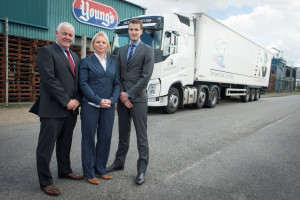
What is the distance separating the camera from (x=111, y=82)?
3307 millimetres

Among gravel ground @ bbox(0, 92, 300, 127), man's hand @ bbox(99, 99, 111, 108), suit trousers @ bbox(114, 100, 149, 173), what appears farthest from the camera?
gravel ground @ bbox(0, 92, 300, 127)

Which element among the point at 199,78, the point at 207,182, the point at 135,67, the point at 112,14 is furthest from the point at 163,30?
the point at 112,14

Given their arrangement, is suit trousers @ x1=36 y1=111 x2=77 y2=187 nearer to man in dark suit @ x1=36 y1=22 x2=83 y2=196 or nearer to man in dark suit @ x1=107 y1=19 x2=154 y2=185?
man in dark suit @ x1=36 y1=22 x2=83 y2=196

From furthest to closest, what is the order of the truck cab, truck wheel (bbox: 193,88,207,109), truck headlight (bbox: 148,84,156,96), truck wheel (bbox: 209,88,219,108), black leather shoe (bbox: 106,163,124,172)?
1. truck wheel (bbox: 209,88,219,108)
2. truck wheel (bbox: 193,88,207,109)
3. truck headlight (bbox: 148,84,156,96)
4. the truck cab
5. black leather shoe (bbox: 106,163,124,172)

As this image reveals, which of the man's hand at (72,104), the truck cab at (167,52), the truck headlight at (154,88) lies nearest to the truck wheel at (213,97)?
the truck cab at (167,52)

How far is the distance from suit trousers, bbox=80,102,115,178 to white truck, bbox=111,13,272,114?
5.41m

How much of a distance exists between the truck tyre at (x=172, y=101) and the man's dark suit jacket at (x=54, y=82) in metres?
6.48

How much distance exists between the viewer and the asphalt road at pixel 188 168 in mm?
3039

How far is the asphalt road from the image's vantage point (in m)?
3.04

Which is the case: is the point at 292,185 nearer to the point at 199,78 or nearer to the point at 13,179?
the point at 13,179

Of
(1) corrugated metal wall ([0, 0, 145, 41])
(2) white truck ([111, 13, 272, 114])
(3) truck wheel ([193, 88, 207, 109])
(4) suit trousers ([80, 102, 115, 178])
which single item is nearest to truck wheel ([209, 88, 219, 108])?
(2) white truck ([111, 13, 272, 114])

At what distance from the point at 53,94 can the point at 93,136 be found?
29.3 inches

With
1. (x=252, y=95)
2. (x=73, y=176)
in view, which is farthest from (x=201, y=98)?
(x=73, y=176)

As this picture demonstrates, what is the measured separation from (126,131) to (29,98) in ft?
29.5
